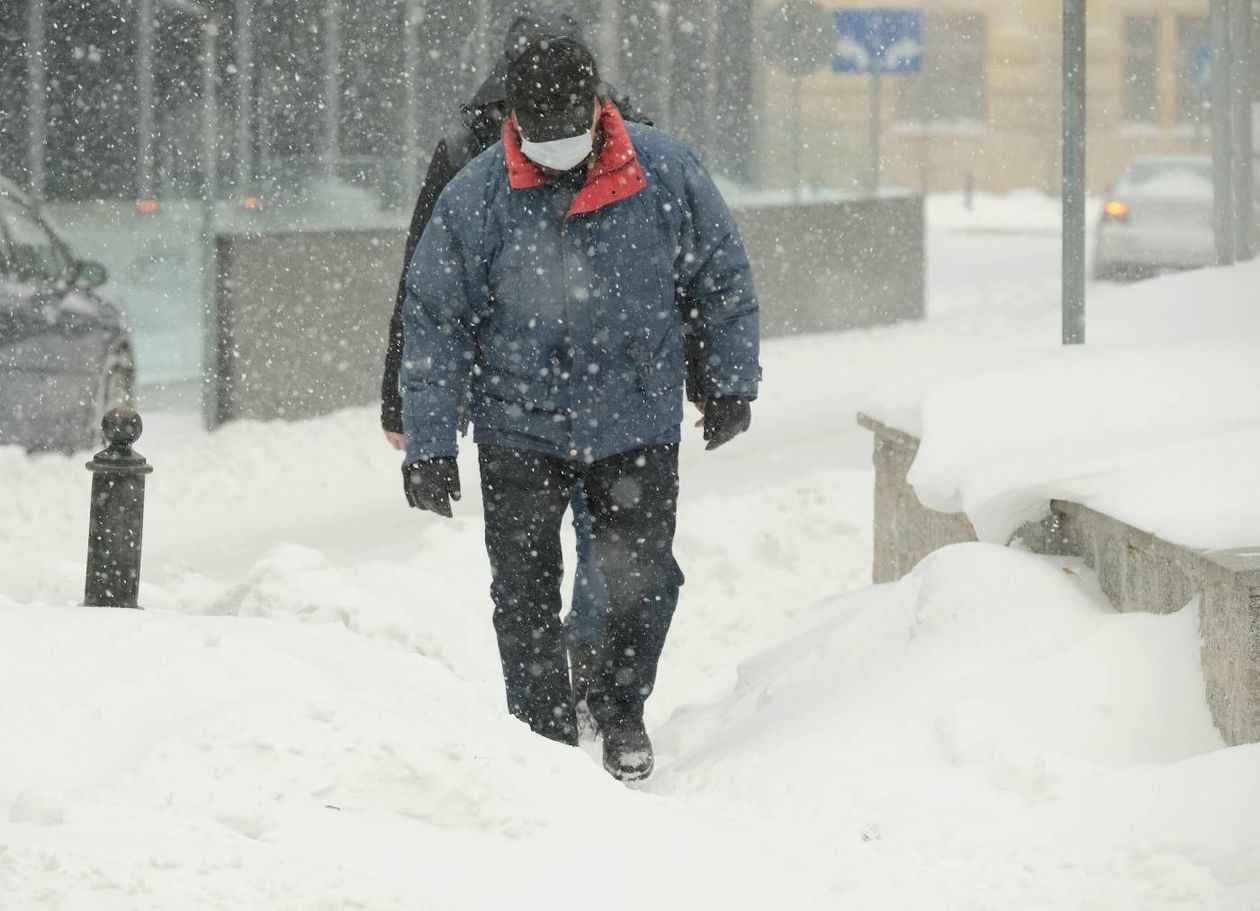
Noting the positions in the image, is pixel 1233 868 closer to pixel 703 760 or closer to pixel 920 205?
pixel 703 760

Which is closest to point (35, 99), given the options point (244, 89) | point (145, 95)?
point (145, 95)

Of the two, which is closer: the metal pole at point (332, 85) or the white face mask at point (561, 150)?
the white face mask at point (561, 150)

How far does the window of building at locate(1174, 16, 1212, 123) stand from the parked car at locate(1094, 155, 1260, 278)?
55.6ft

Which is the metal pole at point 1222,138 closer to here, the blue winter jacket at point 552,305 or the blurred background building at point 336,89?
the blurred background building at point 336,89

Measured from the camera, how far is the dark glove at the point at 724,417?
181 inches

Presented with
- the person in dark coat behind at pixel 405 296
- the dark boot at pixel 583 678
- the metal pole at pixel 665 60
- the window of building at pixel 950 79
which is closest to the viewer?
the person in dark coat behind at pixel 405 296

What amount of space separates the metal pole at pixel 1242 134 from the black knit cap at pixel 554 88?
30.4 ft

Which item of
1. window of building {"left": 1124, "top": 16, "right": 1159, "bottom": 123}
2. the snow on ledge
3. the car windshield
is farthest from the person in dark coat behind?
window of building {"left": 1124, "top": 16, "right": 1159, "bottom": 123}

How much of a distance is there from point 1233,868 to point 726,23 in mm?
14318

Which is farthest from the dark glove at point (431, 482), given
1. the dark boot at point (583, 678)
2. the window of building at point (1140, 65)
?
the window of building at point (1140, 65)

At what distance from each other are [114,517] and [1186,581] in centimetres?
292

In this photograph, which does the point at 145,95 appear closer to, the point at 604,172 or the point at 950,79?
the point at 604,172

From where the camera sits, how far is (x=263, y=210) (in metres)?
12.6

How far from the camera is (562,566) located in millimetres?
4652
